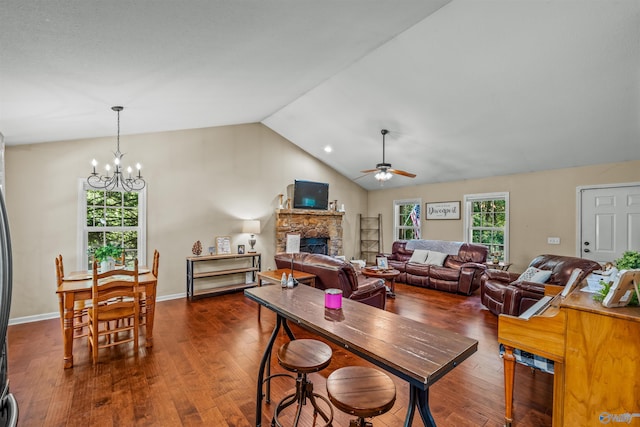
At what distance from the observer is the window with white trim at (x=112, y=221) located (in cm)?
442

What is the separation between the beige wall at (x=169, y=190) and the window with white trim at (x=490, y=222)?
327 centimetres

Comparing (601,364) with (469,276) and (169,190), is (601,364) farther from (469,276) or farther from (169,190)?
(169,190)

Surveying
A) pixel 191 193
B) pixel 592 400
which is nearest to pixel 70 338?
pixel 191 193

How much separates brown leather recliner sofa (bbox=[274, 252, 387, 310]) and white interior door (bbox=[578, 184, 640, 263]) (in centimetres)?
375

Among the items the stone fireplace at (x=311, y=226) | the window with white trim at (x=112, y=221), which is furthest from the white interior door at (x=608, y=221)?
the window with white trim at (x=112, y=221)

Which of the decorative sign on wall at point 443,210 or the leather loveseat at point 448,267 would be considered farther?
the decorative sign on wall at point 443,210

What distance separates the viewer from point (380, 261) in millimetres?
5281

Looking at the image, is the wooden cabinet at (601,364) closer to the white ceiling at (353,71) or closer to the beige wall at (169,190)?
the white ceiling at (353,71)

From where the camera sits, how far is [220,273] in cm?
541

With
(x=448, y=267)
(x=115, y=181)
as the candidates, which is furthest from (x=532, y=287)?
(x=115, y=181)

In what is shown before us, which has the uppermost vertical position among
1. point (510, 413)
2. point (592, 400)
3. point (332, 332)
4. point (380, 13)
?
point (380, 13)

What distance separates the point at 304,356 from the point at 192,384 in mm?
1367

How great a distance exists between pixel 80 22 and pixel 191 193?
398cm

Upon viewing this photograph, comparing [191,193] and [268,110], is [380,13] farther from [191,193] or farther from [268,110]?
[191,193]
